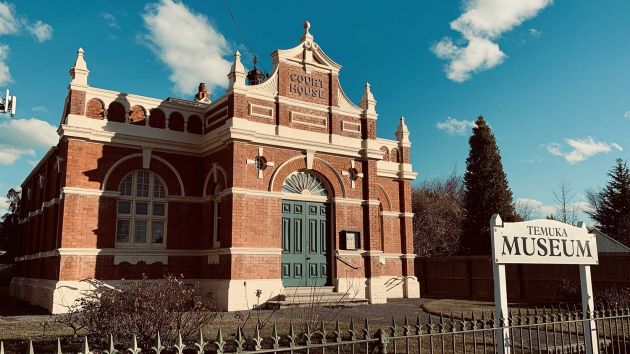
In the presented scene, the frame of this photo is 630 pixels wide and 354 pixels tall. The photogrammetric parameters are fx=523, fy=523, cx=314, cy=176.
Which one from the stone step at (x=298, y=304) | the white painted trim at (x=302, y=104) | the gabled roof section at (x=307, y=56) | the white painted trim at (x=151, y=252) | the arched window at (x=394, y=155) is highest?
the gabled roof section at (x=307, y=56)

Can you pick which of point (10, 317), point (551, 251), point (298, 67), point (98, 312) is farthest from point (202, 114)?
point (551, 251)

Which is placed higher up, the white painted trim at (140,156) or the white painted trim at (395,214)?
the white painted trim at (140,156)

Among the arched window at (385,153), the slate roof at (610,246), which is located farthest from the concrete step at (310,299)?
the slate roof at (610,246)

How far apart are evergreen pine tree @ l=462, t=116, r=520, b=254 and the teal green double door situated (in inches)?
616

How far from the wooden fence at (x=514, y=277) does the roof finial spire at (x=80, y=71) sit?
16.5m

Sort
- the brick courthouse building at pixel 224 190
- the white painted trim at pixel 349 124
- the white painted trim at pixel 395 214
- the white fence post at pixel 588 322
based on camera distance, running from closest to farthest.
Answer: the white fence post at pixel 588 322, the brick courthouse building at pixel 224 190, the white painted trim at pixel 349 124, the white painted trim at pixel 395 214

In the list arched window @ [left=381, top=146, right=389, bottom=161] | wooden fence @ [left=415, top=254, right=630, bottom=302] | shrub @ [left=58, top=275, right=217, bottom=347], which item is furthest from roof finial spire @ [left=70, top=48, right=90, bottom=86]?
wooden fence @ [left=415, top=254, right=630, bottom=302]

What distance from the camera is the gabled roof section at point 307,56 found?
1839 centimetres

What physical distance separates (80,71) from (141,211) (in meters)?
4.95

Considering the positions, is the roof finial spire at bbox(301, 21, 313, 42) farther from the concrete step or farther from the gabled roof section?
the concrete step

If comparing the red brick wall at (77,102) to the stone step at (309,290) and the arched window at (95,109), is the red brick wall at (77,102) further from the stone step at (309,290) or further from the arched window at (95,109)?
the stone step at (309,290)

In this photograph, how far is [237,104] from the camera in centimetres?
1702

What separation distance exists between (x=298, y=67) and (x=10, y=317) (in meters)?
11.7

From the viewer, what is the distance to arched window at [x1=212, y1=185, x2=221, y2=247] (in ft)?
57.4
